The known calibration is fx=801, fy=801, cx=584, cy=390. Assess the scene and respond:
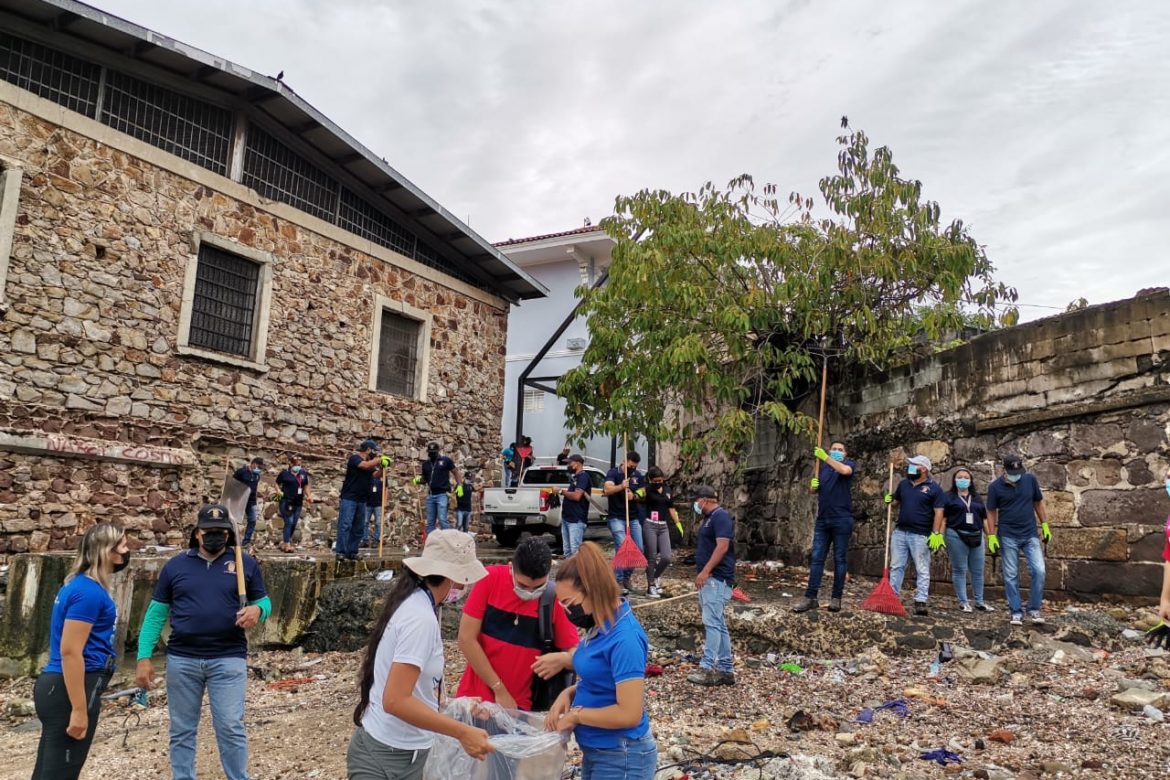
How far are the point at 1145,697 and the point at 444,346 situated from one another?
12178 mm

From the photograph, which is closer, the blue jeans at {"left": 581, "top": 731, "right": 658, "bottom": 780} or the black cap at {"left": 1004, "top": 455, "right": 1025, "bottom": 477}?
the blue jeans at {"left": 581, "top": 731, "right": 658, "bottom": 780}

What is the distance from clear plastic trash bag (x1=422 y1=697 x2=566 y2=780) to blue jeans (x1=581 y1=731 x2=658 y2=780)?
14 cm

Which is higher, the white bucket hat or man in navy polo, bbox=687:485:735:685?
the white bucket hat

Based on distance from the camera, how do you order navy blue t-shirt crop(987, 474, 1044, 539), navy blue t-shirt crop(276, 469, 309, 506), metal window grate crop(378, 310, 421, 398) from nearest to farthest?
1. navy blue t-shirt crop(987, 474, 1044, 539)
2. navy blue t-shirt crop(276, 469, 309, 506)
3. metal window grate crop(378, 310, 421, 398)

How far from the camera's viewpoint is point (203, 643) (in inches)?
161

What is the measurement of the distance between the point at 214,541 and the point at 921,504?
657 centimetres

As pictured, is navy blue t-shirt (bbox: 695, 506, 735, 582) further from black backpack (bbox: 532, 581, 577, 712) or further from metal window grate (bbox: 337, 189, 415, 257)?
metal window grate (bbox: 337, 189, 415, 257)

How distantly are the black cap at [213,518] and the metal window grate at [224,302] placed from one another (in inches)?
310

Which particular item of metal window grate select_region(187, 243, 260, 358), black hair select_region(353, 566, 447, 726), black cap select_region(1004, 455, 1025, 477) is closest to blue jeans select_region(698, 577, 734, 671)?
black cap select_region(1004, 455, 1025, 477)

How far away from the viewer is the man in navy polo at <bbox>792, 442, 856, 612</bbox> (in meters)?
7.93

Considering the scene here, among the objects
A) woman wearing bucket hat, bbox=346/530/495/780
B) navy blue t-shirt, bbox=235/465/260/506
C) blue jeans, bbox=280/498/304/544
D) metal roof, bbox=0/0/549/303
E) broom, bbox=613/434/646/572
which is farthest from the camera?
blue jeans, bbox=280/498/304/544

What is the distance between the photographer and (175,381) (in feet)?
36.1

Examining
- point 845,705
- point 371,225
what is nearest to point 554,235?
point 371,225

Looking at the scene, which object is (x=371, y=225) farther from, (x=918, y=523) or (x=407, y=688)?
(x=407, y=688)
